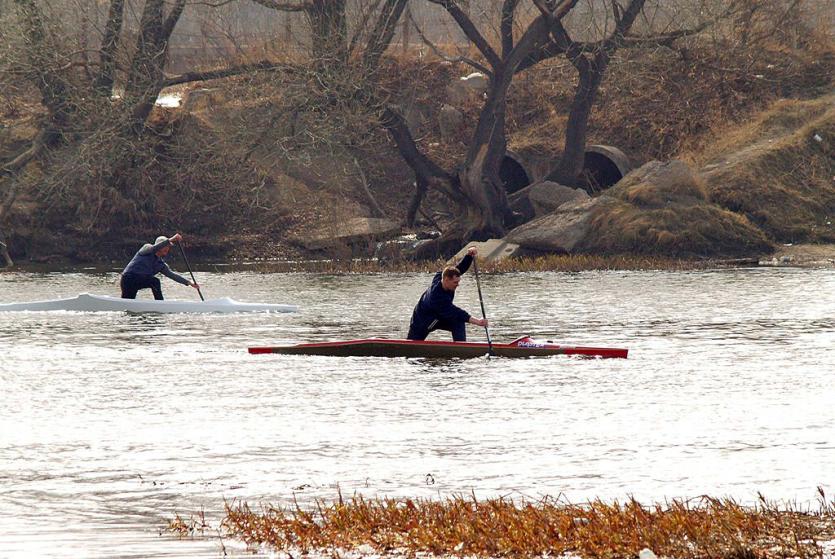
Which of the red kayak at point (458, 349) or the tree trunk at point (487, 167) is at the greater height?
the tree trunk at point (487, 167)

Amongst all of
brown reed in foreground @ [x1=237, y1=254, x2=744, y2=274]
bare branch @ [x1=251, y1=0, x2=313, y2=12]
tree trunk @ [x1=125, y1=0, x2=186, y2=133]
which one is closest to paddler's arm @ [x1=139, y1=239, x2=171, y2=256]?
brown reed in foreground @ [x1=237, y1=254, x2=744, y2=274]

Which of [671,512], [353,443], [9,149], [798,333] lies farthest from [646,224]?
[671,512]

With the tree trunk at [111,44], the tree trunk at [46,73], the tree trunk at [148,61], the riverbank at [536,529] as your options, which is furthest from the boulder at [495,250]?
the riverbank at [536,529]

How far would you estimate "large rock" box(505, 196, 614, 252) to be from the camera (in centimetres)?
3678

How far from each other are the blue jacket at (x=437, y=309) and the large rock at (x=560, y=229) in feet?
60.7

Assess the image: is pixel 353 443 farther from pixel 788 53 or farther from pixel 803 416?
pixel 788 53

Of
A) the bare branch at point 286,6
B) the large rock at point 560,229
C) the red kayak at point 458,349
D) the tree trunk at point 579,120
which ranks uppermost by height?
the bare branch at point 286,6

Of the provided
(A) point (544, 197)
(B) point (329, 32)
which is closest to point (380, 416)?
(B) point (329, 32)

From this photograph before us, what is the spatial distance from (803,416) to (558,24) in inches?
1066

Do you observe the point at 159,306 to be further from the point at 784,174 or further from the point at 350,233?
the point at 784,174

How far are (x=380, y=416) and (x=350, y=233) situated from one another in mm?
27825

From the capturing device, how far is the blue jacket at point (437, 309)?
1803 cm

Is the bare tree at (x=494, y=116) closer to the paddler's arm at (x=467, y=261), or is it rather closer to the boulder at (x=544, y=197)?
the boulder at (x=544, y=197)

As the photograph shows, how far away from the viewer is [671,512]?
27.5 ft
